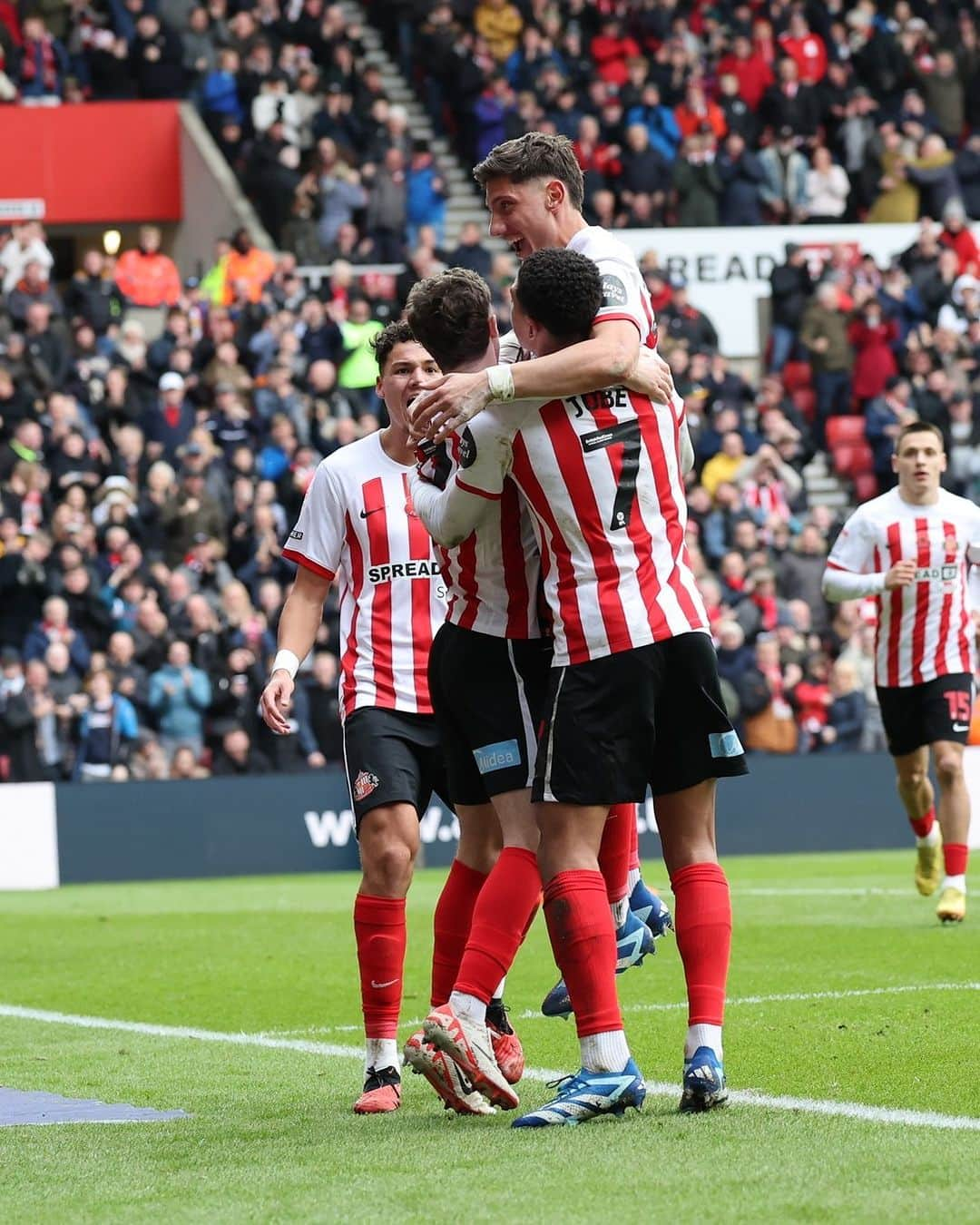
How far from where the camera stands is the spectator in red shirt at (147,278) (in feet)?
68.9

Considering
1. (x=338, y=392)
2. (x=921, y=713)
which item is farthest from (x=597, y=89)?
(x=921, y=713)

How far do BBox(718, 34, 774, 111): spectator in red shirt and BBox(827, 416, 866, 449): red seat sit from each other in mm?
4751

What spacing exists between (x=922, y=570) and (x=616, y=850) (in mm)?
5321

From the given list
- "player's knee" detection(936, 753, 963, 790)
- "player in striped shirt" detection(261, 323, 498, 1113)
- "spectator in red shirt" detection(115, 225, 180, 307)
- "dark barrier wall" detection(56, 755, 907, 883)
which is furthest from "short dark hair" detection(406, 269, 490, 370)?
"spectator in red shirt" detection(115, 225, 180, 307)

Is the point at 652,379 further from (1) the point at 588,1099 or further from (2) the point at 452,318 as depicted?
(1) the point at 588,1099

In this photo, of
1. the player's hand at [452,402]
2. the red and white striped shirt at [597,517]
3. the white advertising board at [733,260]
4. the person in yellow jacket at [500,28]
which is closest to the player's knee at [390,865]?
the red and white striped shirt at [597,517]

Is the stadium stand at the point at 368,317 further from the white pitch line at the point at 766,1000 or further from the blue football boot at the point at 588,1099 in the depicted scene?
the blue football boot at the point at 588,1099

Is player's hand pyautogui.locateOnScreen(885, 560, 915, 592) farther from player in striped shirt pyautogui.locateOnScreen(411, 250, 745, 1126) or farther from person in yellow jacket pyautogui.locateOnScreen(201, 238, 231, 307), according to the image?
person in yellow jacket pyautogui.locateOnScreen(201, 238, 231, 307)

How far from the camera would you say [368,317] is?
2053 centimetres

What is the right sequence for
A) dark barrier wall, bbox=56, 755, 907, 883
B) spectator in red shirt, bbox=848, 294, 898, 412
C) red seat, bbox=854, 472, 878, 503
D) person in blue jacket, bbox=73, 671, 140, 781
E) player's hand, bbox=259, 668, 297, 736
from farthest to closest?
red seat, bbox=854, 472, 878, 503, spectator in red shirt, bbox=848, 294, 898, 412, person in blue jacket, bbox=73, 671, 140, 781, dark barrier wall, bbox=56, 755, 907, 883, player's hand, bbox=259, 668, 297, 736

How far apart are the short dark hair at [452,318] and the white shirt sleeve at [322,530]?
940 millimetres

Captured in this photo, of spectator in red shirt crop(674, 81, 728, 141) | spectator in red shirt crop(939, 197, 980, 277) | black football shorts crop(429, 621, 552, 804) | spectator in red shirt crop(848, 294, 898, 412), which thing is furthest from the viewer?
spectator in red shirt crop(674, 81, 728, 141)

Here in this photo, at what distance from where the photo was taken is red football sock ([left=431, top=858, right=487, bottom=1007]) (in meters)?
6.12

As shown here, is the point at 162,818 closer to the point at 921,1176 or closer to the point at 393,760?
the point at 393,760
